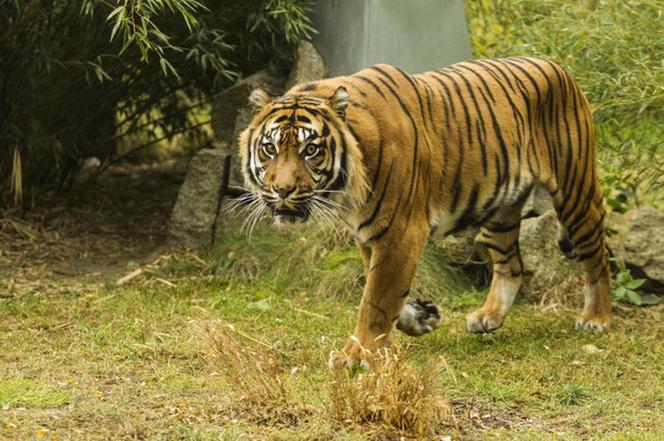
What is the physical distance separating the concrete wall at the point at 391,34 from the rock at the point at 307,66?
0.24 feet

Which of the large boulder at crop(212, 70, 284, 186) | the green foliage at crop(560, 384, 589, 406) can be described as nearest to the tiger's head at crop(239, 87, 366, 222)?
the green foliage at crop(560, 384, 589, 406)

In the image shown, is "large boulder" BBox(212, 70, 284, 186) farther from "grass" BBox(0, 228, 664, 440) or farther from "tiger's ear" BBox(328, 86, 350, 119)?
"tiger's ear" BBox(328, 86, 350, 119)

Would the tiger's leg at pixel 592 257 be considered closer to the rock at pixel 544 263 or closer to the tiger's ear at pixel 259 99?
the rock at pixel 544 263

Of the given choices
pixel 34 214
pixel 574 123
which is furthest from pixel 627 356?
pixel 34 214

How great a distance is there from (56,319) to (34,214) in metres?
2.30

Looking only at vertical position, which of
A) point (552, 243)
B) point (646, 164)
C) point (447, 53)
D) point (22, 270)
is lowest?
point (22, 270)

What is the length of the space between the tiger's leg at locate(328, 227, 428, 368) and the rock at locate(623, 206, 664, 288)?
2.43m

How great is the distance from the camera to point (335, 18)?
7586 mm

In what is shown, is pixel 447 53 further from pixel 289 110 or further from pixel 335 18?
pixel 289 110

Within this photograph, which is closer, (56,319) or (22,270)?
(56,319)

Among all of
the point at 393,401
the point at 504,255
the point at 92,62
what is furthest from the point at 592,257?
the point at 92,62

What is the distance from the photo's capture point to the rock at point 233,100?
775 centimetres

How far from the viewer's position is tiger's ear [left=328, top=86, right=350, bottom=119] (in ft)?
16.6

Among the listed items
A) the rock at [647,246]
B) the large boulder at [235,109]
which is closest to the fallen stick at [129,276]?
the large boulder at [235,109]
